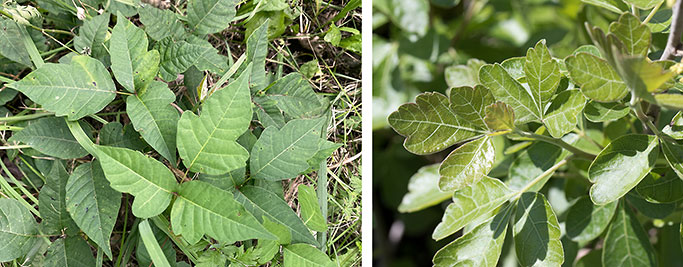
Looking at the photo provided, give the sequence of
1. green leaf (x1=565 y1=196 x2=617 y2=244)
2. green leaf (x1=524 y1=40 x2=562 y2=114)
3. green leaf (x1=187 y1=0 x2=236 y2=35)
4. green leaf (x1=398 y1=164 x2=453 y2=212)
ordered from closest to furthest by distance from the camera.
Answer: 1. green leaf (x1=524 y1=40 x2=562 y2=114)
2. green leaf (x1=565 y1=196 x2=617 y2=244)
3. green leaf (x1=398 y1=164 x2=453 y2=212)
4. green leaf (x1=187 y1=0 x2=236 y2=35)

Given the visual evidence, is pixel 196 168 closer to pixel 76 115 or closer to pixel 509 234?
pixel 76 115

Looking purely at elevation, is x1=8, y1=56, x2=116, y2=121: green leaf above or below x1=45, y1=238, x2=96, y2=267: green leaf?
above

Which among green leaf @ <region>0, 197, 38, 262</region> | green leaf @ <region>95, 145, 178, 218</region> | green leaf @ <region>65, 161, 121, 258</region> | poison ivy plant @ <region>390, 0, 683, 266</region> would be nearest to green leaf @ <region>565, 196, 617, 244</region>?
poison ivy plant @ <region>390, 0, 683, 266</region>

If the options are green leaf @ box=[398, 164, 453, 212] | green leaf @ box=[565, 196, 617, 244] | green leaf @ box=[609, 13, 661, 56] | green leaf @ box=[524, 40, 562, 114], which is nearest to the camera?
green leaf @ box=[609, 13, 661, 56]

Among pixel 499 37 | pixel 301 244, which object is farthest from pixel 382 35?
pixel 301 244

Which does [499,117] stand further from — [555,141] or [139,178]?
[139,178]

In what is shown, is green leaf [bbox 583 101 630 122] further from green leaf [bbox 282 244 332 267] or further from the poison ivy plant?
green leaf [bbox 282 244 332 267]

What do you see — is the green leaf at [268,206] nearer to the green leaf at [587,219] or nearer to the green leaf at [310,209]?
the green leaf at [310,209]

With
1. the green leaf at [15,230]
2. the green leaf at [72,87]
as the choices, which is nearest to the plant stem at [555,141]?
the green leaf at [72,87]
